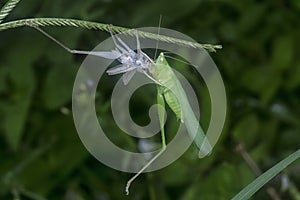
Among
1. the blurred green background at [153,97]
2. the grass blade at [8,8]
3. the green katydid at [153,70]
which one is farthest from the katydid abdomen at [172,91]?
the blurred green background at [153,97]

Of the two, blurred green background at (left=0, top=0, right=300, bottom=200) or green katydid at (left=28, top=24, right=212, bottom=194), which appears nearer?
→ green katydid at (left=28, top=24, right=212, bottom=194)

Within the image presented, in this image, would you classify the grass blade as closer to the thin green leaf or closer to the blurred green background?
the thin green leaf

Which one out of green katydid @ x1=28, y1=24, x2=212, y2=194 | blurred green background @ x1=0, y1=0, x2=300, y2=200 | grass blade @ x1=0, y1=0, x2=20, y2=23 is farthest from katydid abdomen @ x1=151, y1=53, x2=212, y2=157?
blurred green background @ x1=0, y1=0, x2=300, y2=200

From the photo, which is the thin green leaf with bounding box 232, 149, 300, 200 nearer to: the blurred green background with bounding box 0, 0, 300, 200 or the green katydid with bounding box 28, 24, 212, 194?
the green katydid with bounding box 28, 24, 212, 194

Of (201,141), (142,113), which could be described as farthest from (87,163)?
(201,141)

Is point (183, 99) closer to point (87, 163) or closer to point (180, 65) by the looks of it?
point (180, 65)

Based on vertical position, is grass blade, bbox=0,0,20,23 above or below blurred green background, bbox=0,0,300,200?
above

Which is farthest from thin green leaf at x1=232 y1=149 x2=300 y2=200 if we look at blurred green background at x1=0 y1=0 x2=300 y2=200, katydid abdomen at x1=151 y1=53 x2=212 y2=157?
blurred green background at x1=0 y1=0 x2=300 y2=200

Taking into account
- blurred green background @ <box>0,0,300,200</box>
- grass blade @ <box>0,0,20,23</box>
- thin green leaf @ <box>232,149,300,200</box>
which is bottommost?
blurred green background @ <box>0,0,300,200</box>
